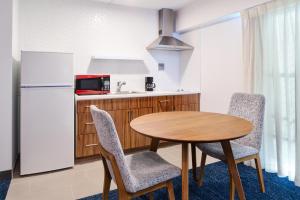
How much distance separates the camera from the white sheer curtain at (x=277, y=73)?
2281 millimetres

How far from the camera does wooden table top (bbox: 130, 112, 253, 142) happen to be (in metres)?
1.47

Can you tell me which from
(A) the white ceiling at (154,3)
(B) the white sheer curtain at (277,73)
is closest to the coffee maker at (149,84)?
(A) the white ceiling at (154,3)

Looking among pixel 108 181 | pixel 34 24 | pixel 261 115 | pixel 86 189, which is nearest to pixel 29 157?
pixel 86 189

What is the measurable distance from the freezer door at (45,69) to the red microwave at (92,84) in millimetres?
580

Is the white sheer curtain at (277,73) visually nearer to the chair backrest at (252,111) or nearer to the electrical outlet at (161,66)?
the chair backrest at (252,111)

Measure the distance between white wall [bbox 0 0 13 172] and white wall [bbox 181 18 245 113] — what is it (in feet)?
9.41

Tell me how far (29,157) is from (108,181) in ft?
4.58

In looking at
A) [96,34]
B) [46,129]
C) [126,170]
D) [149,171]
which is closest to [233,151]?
[149,171]

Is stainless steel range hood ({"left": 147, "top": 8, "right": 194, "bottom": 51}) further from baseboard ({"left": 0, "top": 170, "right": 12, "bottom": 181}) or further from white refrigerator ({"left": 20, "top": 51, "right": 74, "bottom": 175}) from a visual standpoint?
baseboard ({"left": 0, "top": 170, "right": 12, "bottom": 181})

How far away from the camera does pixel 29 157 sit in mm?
2574

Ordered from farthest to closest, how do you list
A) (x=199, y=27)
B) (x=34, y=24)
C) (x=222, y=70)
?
1. (x=199, y=27)
2. (x=222, y=70)
3. (x=34, y=24)

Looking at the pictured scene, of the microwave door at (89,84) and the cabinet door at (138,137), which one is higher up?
the microwave door at (89,84)

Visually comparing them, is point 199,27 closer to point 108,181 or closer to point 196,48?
point 196,48

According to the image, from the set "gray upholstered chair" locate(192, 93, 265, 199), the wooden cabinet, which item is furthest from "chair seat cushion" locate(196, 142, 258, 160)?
the wooden cabinet
